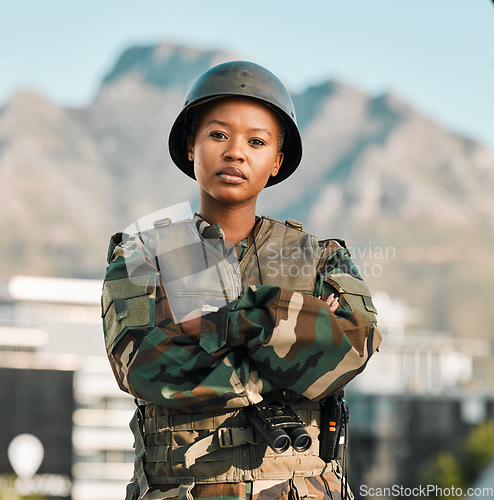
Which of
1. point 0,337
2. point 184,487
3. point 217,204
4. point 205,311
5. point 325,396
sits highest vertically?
point 0,337

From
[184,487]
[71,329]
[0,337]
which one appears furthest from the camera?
[71,329]

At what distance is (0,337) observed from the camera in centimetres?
8519

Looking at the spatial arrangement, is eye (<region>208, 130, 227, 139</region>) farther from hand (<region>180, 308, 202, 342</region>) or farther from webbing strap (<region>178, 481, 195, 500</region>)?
webbing strap (<region>178, 481, 195, 500</region>)

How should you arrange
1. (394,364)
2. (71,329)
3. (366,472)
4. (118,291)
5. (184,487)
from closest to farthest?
(184,487), (118,291), (366,472), (71,329), (394,364)

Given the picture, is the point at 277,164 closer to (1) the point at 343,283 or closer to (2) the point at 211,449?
(1) the point at 343,283

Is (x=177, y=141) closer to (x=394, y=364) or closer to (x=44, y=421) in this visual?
(x=44, y=421)

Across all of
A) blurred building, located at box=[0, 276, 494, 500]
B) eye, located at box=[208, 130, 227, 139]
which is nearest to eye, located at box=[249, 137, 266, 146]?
eye, located at box=[208, 130, 227, 139]

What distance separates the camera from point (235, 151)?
3.73 metres

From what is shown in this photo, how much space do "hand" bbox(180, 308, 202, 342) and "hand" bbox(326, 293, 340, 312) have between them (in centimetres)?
59

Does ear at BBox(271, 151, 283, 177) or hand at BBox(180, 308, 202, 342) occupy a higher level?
ear at BBox(271, 151, 283, 177)

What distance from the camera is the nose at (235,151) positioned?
3.73 meters

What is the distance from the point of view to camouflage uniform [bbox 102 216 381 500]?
11.1 ft

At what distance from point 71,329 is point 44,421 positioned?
28.5 metres

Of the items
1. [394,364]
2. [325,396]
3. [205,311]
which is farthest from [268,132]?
[394,364]
